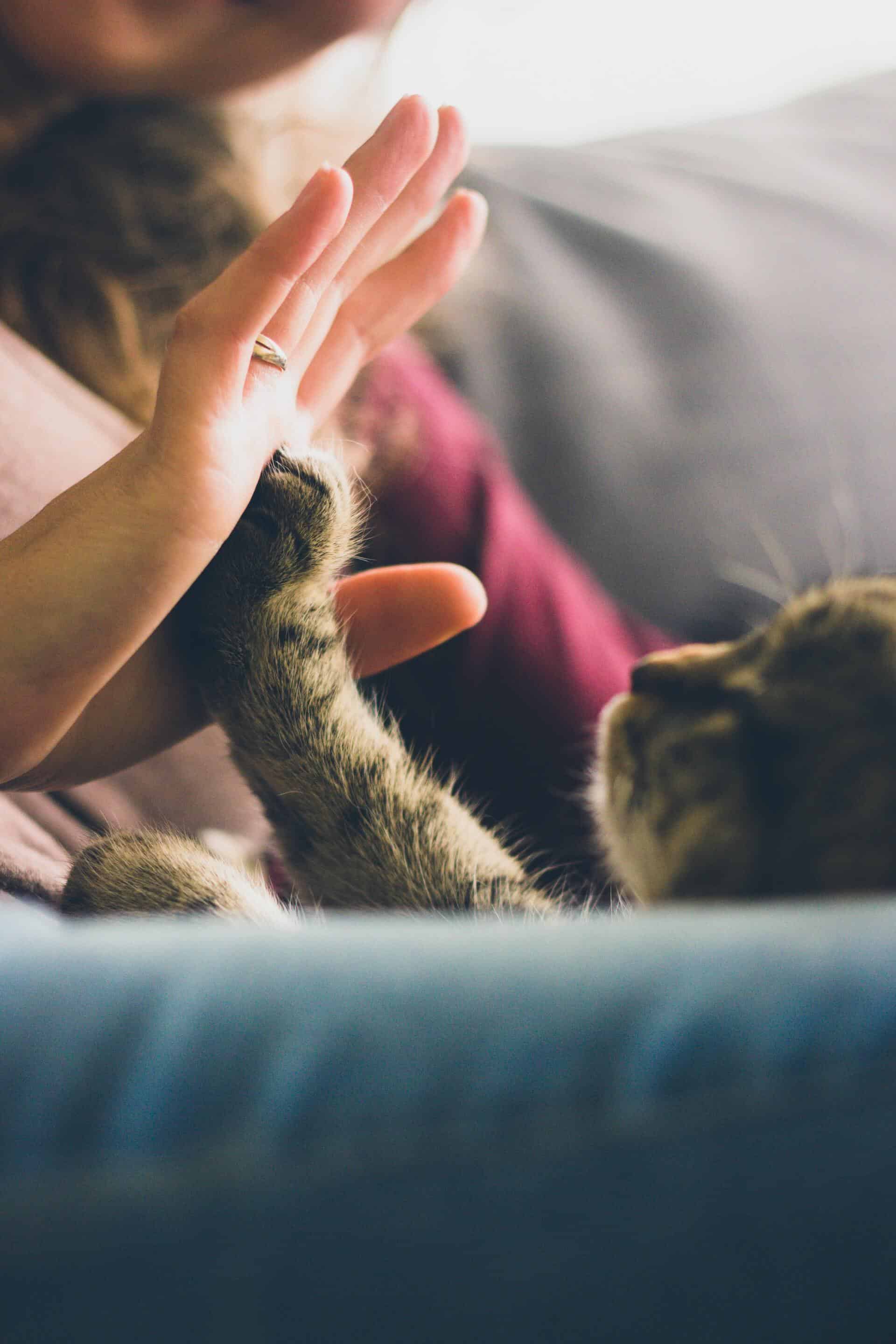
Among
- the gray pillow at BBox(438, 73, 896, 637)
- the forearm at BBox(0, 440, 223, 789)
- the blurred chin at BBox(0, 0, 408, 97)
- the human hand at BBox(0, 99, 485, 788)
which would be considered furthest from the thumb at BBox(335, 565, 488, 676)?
the blurred chin at BBox(0, 0, 408, 97)

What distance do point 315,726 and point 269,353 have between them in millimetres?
164

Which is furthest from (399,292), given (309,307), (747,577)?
(747,577)

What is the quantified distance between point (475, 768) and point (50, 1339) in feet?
1.70

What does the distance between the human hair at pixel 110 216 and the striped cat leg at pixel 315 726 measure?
372 millimetres

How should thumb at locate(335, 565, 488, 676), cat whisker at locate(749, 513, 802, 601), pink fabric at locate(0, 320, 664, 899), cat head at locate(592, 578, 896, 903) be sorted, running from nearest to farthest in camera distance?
cat head at locate(592, 578, 896, 903) < thumb at locate(335, 565, 488, 676) < pink fabric at locate(0, 320, 664, 899) < cat whisker at locate(749, 513, 802, 601)

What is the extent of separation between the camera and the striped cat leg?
0.43 metres

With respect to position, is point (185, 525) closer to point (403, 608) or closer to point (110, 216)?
point (403, 608)

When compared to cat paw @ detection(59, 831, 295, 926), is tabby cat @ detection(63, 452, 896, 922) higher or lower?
higher

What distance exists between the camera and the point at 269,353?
1.36 feet

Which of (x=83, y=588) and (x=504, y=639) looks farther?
(x=504, y=639)

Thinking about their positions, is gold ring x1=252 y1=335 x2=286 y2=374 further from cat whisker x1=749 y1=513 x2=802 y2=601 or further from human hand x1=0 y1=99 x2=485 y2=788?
cat whisker x1=749 y1=513 x2=802 y2=601

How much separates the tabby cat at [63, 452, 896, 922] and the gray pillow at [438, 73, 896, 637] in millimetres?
240

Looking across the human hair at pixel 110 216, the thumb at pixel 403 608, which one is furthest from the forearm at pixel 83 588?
the human hair at pixel 110 216

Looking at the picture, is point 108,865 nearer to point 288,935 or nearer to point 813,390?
point 288,935
